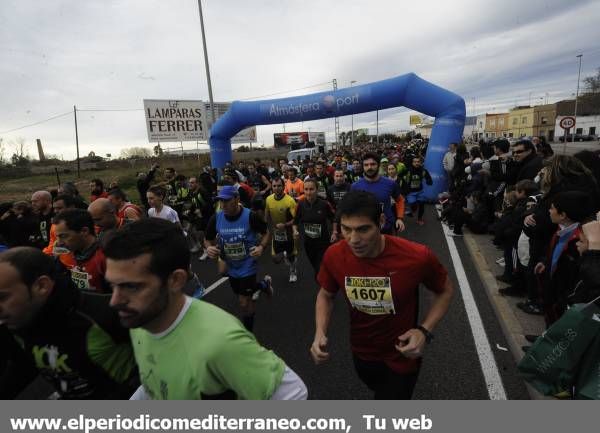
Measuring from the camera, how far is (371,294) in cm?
196

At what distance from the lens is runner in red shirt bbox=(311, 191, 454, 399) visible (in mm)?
1842

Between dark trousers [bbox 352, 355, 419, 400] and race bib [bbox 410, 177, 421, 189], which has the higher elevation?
race bib [bbox 410, 177, 421, 189]

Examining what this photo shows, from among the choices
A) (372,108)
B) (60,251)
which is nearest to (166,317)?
(60,251)

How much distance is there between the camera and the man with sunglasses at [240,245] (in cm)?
376

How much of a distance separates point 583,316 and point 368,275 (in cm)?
113

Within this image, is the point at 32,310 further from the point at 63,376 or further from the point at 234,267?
the point at 234,267

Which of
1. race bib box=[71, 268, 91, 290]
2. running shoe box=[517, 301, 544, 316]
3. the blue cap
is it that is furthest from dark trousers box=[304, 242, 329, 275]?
race bib box=[71, 268, 91, 290]

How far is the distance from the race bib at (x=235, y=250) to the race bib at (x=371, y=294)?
1.99 m

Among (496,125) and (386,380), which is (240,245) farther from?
(496,125)

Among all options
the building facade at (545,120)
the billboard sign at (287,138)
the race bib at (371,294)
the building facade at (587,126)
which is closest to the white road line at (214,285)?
the race bib at (371,294)

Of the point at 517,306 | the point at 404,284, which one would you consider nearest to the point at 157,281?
the point at 404,284

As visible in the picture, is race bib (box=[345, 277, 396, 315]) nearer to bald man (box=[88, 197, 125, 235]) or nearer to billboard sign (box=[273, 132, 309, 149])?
bald man (box=[88, 197, 125, 235])

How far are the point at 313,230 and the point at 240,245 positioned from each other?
1403mm

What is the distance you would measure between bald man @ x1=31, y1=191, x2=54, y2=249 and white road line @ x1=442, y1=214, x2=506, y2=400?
622 centimetres
